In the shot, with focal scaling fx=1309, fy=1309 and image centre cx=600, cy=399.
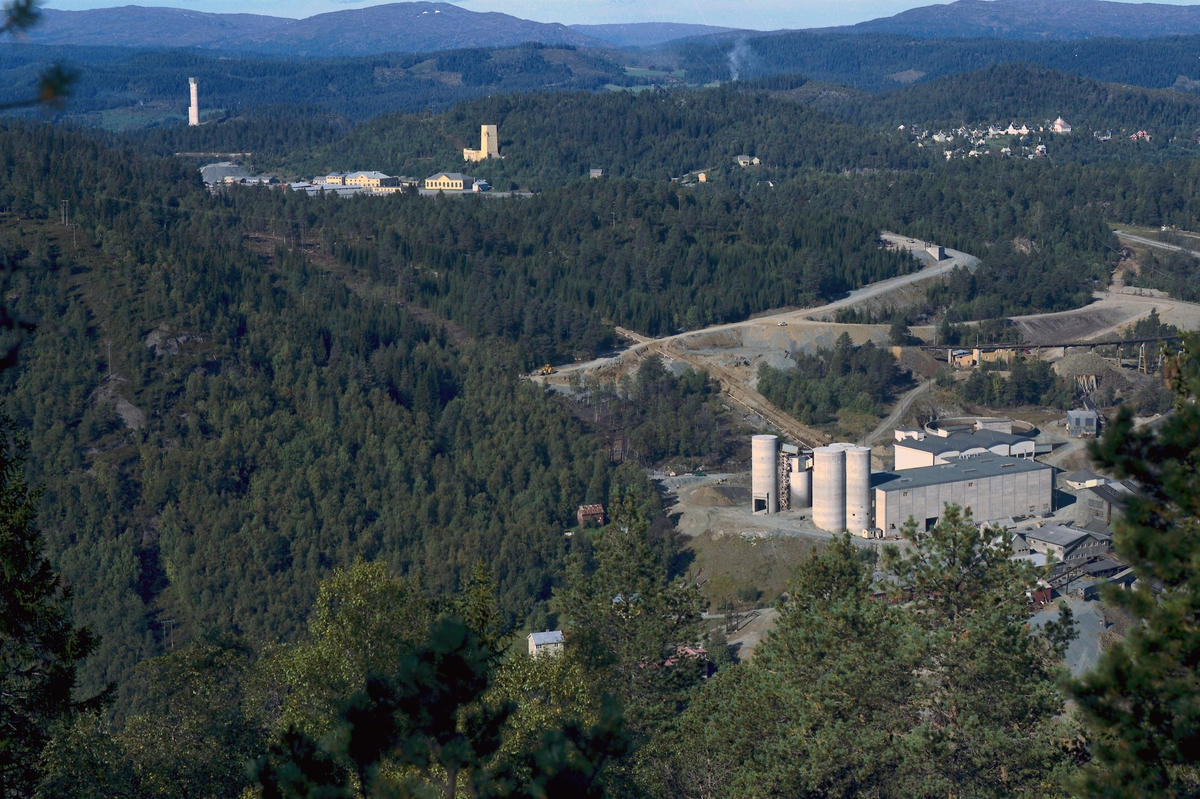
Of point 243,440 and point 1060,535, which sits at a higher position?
point 243,440

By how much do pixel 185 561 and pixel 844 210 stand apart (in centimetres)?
6748

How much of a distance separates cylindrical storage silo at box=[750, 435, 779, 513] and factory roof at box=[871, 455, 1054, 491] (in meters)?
3.53

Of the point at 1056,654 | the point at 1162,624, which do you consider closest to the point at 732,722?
the point at 1056,654

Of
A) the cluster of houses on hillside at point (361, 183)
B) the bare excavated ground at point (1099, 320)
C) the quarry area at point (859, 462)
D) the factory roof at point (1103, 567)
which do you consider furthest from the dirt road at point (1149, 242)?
the factory roof at point (1103, 567)

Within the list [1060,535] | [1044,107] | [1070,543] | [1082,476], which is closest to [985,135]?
[1044,107]

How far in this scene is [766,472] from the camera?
155 feet

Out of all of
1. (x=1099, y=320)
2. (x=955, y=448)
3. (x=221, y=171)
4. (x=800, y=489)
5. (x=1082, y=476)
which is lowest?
(x=1082, y=476)

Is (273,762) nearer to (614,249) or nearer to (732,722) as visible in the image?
(732,722)

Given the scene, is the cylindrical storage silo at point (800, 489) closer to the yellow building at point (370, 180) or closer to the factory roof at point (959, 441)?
the factory roof at point (959, 441)

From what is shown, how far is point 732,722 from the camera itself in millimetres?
17172

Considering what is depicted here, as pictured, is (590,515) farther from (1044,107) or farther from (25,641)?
(1044,107)

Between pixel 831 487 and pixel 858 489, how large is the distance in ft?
3.01

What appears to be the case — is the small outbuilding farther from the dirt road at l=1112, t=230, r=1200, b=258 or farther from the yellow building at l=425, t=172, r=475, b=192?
the yellow building at l=425, t=172, r=475, b=192

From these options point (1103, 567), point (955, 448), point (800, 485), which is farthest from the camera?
point (955, 448)
